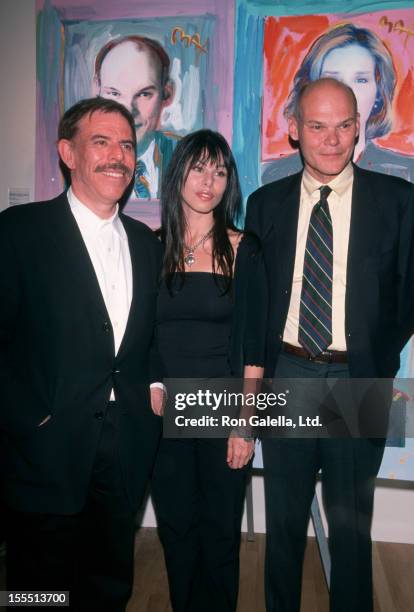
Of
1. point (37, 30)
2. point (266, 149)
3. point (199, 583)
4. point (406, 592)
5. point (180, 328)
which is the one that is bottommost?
point (406, 592)

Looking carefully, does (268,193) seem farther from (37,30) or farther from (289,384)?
(37,30)

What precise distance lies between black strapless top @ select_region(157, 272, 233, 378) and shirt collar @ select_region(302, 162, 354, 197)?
507 millimetres

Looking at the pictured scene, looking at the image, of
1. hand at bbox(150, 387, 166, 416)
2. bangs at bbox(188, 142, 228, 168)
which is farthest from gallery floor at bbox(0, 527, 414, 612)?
bangs at bbox(188, 142, 228, 168)

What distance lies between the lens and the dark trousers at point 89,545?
72.1 inches

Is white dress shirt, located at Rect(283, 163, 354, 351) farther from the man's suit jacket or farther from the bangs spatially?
the man's suit jacket

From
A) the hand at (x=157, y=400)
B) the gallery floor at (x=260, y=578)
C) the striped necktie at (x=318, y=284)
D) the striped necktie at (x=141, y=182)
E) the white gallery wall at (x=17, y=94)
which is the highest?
the white gallery wall at (x=17, y=94)

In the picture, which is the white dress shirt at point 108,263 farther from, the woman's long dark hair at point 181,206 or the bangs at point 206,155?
the bangs at point 206,155

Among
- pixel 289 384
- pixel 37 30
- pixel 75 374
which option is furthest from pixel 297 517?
pixel 37 30

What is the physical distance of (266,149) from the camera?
2.69 metres

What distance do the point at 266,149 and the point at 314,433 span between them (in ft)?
4.56

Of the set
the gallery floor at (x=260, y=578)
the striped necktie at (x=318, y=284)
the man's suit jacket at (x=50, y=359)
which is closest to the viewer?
the man's suit jacket at (x=50, y=359)

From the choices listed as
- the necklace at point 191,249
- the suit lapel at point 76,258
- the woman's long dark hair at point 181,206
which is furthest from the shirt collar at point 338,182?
the suit lapel at point 76,258

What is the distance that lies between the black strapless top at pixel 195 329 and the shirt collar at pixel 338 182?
0.51 meters

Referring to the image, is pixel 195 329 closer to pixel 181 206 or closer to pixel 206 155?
pixel 181 206
